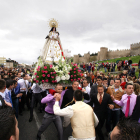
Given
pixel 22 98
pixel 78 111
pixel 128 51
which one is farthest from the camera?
pixel 128 51

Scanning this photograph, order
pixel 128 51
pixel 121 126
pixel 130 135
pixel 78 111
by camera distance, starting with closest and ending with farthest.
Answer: pixel 130 135
pixel 121 126
pixel 78 111
pixel 128 51

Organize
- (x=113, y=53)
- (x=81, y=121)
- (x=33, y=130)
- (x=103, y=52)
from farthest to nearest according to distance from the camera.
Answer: (x=103, y=52) → (x=113, y=53) → (x=33, y=130) → (x=81, y=121)

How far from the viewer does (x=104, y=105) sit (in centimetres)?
368

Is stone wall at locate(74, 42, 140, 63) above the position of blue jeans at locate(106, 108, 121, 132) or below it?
above

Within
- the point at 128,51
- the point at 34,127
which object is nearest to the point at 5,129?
the point at 34,127

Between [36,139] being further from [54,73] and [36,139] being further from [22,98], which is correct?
[22,98]

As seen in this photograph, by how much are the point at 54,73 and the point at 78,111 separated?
1.62 meters

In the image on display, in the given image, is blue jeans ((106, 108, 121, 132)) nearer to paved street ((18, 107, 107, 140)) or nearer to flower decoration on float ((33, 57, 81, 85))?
paved street ((18, 107, 107, 140))

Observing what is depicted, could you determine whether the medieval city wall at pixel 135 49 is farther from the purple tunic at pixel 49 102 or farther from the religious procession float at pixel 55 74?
the purple tunic at pixel 49 102

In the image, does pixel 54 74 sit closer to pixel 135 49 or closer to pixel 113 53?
pixel 135 49

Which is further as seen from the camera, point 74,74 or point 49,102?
point 74,74

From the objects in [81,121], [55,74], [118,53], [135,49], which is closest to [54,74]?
[55,74]

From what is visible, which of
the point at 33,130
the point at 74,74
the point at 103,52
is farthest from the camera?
the point at 103,52


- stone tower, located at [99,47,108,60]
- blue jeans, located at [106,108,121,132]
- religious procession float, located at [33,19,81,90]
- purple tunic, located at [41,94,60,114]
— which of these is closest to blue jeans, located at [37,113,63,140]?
purple tunic, located at [41,94,60,114]
